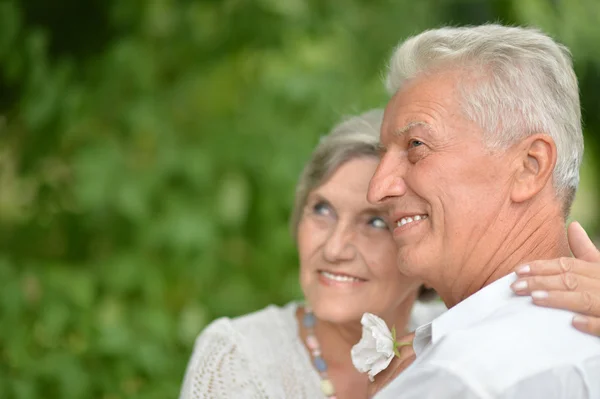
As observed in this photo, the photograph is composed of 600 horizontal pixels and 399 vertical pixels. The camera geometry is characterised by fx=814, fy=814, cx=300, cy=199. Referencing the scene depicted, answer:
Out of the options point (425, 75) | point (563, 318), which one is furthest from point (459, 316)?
point (425, 75)

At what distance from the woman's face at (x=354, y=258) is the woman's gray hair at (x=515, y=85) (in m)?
0.56

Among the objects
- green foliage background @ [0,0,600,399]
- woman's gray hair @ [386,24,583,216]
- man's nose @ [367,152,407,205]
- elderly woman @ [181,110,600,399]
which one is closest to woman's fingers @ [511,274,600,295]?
woman's gray hair @ [386,24,583,216]

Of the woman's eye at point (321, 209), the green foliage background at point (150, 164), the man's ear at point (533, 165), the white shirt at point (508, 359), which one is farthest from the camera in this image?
the green foliage background at point (150, 164)

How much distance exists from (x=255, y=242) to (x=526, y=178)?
1.91m

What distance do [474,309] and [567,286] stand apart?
0.20 metres

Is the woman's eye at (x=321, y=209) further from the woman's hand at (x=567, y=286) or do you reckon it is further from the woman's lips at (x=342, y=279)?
the woman's hand at (x=567, y=286)

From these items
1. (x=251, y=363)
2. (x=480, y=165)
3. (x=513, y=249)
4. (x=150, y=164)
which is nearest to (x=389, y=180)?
(x=480, y=165)

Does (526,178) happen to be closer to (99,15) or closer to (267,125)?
(267,125)

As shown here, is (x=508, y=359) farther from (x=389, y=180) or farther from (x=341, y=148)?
(x=341, y=148)

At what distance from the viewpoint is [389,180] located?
6.73 feet

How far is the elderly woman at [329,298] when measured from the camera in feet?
8.17

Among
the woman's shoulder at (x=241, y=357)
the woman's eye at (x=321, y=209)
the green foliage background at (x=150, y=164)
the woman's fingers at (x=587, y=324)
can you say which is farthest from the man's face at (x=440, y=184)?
the green foliage background at (x=150, y=164)

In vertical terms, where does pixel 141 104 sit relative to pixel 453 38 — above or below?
above

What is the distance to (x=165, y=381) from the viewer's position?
10.9ft
